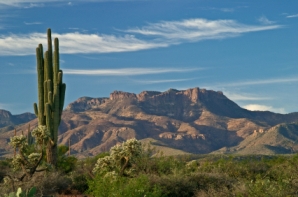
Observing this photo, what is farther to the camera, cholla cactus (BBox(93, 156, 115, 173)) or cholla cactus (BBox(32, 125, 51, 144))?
cholla cactus (BBox(32, 125, 51, 144))

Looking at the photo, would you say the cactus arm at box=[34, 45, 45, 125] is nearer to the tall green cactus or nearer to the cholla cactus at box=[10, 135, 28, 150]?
the tall green cactus

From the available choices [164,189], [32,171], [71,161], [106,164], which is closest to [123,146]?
[106,164]

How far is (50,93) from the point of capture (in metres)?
26.2

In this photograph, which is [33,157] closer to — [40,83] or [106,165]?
[106,165]

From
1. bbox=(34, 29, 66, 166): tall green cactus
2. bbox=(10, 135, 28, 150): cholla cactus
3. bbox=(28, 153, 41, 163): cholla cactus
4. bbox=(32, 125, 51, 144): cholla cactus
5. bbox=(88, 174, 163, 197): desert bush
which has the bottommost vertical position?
bbox=(88, 174, 163, 197): desert bush

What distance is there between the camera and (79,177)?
23.1 meters

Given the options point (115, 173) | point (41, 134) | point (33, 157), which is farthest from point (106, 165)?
point (41, 134)

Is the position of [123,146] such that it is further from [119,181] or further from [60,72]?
[60,72]

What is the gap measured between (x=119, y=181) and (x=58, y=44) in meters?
12.7

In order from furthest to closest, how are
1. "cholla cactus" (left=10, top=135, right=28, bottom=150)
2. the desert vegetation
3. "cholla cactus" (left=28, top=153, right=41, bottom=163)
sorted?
"cholla cactus" (left=28, top=153, right=41, bottom=163) < "cholla cactus" (left=10, top=135, right=28, bottom=150) < the desert vegetation

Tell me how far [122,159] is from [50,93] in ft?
22.1

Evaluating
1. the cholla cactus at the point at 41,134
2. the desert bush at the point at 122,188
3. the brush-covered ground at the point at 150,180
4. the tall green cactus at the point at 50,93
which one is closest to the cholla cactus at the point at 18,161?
the brush-covered ground at the point at 150,180

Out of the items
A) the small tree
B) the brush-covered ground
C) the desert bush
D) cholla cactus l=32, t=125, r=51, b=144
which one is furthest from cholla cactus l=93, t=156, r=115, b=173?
cholla cactus l=32, t=125, r=51, b=144

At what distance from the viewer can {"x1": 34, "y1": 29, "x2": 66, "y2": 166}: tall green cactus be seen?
26250 mm
